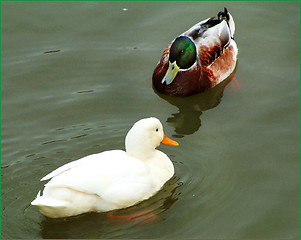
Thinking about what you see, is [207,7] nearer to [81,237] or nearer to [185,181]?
[185,181]

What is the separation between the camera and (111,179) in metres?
5.64

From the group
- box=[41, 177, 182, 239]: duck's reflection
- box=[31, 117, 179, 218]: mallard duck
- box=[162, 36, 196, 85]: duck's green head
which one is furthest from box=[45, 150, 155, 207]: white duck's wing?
box=[162, 36, 196, 85]: duck's green head

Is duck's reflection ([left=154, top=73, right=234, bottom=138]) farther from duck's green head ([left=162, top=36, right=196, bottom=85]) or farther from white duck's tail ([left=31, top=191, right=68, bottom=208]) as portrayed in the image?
white duck's tail ([left=31, top=191, right=68, bottom=208])

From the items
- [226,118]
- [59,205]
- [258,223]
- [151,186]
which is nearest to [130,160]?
[151,186]

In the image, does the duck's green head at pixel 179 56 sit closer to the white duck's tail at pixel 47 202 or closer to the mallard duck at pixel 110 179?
the mallard duck at pixel 110 179

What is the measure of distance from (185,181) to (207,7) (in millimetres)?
4180

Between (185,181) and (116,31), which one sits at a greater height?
(116,31)

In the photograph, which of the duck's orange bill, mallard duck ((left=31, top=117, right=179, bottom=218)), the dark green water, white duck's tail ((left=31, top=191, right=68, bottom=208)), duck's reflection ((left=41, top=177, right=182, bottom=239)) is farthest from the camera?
the duck's orange bill

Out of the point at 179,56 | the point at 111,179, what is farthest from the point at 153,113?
the point at 111,179

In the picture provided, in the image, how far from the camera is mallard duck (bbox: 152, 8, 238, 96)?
317 inches

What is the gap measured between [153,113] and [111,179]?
2.09 meters

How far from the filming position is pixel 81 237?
5566mm

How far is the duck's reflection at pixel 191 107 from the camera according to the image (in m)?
7.36

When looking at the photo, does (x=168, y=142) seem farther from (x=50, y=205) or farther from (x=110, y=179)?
(x=50, y=205)
